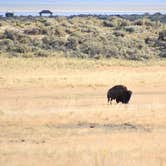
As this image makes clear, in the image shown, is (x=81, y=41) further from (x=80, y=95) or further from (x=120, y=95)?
(x=120, y=95)

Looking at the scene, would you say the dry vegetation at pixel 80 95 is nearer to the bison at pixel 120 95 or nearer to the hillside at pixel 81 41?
the hillside at pixel 81 41

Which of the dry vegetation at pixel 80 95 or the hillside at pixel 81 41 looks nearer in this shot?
the dry vegetation at pixel 80 95

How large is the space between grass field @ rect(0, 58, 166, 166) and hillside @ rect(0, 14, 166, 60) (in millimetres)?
11837

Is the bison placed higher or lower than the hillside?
higher

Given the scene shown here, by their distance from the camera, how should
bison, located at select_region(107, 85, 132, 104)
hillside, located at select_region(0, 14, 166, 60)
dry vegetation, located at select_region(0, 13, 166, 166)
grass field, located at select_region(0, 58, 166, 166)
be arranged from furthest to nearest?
1. hillside, located at select_region(0, 14, 166, 60)
2. bison, located at select_region(107, 85, 132, 104)
3. dry vegetation, located at select_region(0, 13, 166, 166)
4. grass field, located at select_region(0, 58, 166, 166)

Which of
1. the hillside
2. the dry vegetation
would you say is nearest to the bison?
the dry vegetation

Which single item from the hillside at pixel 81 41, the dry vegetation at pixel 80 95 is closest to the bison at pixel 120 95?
the dry vegetation at pixel 80 95

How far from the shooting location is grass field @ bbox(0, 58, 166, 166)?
1484cm

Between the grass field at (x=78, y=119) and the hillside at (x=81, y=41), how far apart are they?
38.8 feet

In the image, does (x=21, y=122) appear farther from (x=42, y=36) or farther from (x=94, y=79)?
(x=42, y=36)

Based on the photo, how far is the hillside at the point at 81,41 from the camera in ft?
178

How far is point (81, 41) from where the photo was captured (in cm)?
5947

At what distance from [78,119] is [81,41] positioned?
38.4 m

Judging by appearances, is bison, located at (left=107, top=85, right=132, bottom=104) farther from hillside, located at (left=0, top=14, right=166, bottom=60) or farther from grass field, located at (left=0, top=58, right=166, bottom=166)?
hillside, located at (left=0, top=14, right=166, bottom=60)
